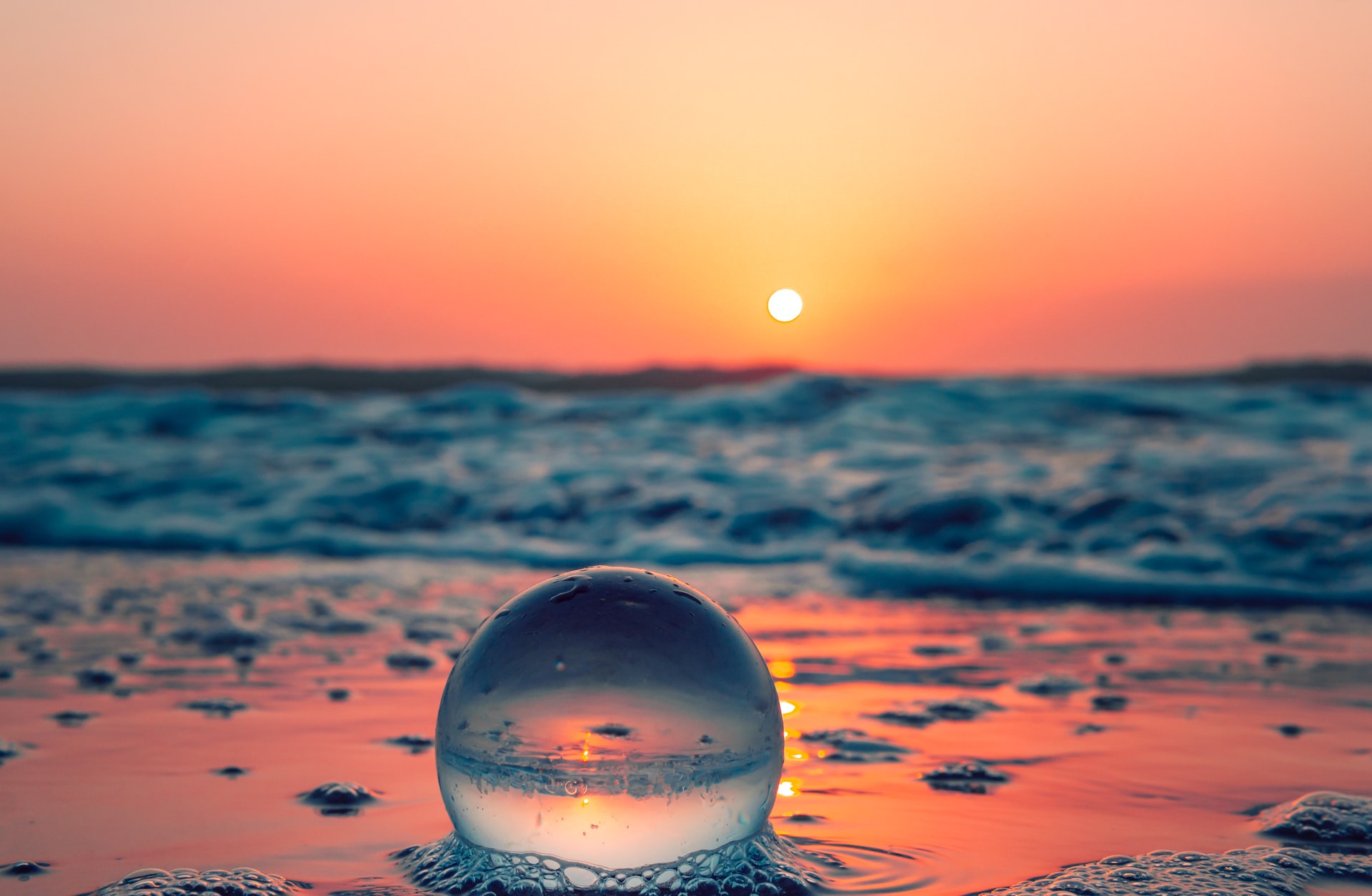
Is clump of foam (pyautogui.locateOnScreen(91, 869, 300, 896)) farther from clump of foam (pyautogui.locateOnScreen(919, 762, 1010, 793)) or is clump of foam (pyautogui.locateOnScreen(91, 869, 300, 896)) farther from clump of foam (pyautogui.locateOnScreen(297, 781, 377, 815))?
clump of foam (pyautogui.locateOnScreen(919, 762, 1010, 793))

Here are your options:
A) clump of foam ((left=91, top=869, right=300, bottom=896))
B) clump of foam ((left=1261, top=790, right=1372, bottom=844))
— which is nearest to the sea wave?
clump of foam ((left=1261, top=790, right=1372, bottom=844))

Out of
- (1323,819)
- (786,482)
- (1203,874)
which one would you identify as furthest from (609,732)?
(786,482)

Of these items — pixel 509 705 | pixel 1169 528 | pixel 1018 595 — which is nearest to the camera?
pixel 509 705

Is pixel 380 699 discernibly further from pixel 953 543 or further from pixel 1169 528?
pixel 1169 528

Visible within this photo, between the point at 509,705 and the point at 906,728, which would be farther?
the point at 906,728

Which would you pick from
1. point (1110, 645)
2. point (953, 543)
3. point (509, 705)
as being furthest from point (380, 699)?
point (953, 543)

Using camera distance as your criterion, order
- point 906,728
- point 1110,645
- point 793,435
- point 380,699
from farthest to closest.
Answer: point 793,435
point 1110,645
point 380,699
point 906,728

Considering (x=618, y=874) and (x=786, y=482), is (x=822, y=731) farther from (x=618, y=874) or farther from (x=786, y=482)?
(x=786, y=482)

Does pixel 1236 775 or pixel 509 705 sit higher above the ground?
pixel 509 705
